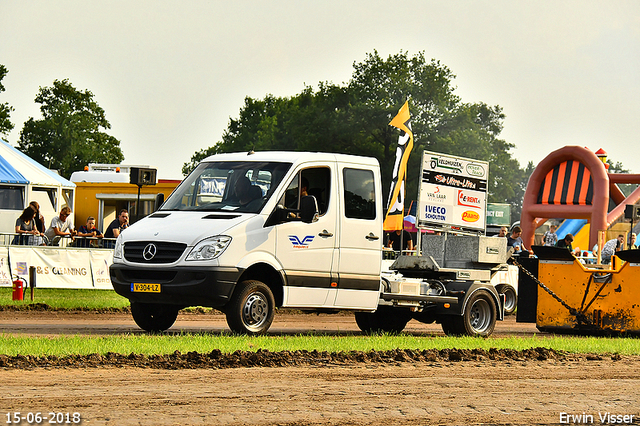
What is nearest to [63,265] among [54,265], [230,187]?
[54,265]

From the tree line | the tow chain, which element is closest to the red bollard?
the tow chain

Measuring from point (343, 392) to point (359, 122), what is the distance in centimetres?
6208

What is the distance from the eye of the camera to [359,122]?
6931cm

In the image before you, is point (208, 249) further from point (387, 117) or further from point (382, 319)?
point (387, 117)

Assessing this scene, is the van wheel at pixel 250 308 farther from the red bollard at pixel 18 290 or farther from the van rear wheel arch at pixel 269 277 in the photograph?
the red bollard at pixel 18 290

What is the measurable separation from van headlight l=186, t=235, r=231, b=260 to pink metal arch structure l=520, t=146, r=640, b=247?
25427 millimetres

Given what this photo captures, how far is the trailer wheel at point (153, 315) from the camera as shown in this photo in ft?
42.9

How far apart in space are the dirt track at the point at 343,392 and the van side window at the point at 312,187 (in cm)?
323

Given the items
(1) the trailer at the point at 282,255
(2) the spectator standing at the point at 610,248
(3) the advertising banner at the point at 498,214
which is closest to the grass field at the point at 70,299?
(1) the trailer at the point at 282,255

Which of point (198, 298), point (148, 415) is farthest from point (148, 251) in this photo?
point (148, 415)

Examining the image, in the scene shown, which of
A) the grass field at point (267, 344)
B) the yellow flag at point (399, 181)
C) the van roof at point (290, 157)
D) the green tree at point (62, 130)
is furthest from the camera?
the green tree at point (62, 130)

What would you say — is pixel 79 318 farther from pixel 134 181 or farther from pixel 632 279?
pixel 632 279

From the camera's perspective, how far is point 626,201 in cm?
4134

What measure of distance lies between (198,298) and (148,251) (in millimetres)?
931
